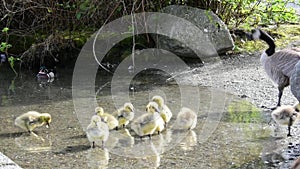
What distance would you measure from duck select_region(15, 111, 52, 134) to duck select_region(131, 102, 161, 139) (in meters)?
0.71

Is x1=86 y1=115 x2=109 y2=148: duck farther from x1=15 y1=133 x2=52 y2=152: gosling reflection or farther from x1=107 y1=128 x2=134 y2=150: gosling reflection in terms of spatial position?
x1=15 y1=133 x2=52 y2=152: gosling reflection

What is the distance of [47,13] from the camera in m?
6.63

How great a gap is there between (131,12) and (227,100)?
1916mm

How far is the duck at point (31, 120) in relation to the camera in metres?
4.23

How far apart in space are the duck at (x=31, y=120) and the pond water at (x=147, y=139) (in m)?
0.05

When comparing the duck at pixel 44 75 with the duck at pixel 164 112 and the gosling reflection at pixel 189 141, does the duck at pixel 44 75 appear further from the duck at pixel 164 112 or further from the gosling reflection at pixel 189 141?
the gosling reflection at pixel 189 141

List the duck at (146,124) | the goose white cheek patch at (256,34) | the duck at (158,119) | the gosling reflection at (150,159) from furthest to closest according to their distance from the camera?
the goose white cheek patch at (256,34), the duck at (158,119), the duck at (146,124), the gosling reflection at (150,159)

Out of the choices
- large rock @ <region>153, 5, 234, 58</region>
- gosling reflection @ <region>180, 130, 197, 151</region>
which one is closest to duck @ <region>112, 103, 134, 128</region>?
gosling reflection @ <region>180, 130, 197, 151</region>

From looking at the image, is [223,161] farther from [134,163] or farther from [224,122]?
[224,122]

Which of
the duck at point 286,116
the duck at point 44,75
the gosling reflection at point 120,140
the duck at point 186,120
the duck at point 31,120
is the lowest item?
the gosling reflection at point 120,140

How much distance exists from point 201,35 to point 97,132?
3.03 meters

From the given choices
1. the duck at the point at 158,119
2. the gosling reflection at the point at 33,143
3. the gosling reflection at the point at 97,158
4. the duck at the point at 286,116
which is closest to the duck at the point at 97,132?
the gosling reflection at the point at 97,158

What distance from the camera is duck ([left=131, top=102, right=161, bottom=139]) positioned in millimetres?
4055

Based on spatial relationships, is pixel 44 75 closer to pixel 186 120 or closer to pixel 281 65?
pixel 186 120
